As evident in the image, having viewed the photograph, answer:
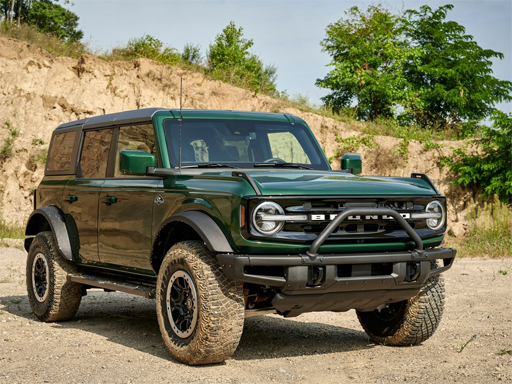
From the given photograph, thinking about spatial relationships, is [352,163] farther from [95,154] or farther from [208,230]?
[95,154]

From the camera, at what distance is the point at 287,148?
23.9 feet

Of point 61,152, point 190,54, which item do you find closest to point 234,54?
point 190,54

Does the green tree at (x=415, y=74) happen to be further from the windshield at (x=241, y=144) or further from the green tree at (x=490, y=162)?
the windshield at (x=241, y=144)

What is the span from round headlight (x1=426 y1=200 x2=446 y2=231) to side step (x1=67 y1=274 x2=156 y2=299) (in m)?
2.38

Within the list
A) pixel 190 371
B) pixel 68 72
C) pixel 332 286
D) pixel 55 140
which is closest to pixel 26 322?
pixel 55 140

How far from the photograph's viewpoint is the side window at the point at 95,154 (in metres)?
7.64

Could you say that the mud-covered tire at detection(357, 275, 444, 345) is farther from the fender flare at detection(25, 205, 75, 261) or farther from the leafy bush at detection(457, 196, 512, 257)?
the leafy bush at detection(457, 196, 512, 257)

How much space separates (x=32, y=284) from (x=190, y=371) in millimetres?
3562

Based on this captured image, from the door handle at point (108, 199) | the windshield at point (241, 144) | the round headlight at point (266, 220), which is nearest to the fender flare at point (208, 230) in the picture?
the round headlight at point (266, 220)

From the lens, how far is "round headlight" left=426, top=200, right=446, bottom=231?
605 cm

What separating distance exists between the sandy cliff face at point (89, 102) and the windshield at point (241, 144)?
16.7 m

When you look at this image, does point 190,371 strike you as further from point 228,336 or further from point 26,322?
point 26,322

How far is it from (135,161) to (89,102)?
20.2m

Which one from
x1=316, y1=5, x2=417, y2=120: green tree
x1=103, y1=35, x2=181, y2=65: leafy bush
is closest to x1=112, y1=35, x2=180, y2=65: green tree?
x1=103, y1=35, x2=181, y2=65: leafy bush
